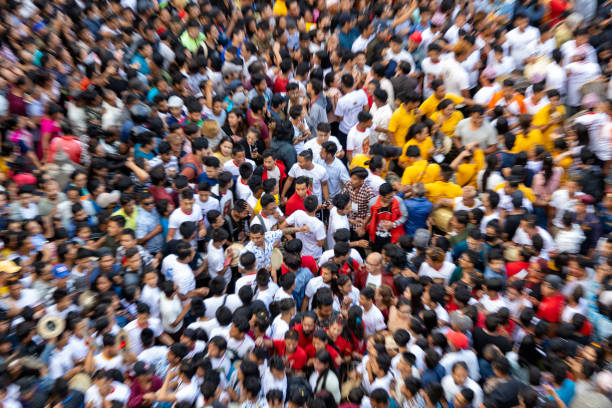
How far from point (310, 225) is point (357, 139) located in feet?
5.86

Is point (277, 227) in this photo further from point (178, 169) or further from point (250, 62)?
point (250, 62)

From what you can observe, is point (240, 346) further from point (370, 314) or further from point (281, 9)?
point (281, 9)

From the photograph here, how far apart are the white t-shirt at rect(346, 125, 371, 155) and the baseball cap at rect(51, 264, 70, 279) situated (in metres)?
3.89

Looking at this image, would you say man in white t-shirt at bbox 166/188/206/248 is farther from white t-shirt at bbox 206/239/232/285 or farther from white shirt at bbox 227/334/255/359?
white shirt at bbox 227/334/255/359

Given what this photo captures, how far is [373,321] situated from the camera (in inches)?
191

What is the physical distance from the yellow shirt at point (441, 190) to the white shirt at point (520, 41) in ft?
11.7

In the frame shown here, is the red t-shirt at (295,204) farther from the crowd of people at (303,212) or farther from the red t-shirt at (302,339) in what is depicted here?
the red t-shirt at (302,339)

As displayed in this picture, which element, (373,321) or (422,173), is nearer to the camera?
(373,321)

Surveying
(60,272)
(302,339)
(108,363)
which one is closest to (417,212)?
(302,339)

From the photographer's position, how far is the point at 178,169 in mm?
6473

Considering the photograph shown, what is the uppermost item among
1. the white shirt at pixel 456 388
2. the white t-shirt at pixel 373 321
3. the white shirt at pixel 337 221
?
the white shirt at pixel 337 221

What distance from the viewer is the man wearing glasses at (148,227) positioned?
5.70 m

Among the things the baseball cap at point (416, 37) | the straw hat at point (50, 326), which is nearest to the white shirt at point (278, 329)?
the straw hat at point (50, 326)

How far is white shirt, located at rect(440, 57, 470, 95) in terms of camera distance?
7.61 m
